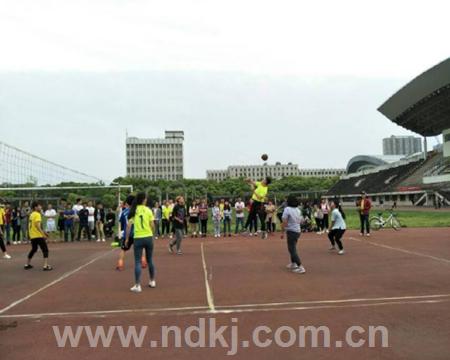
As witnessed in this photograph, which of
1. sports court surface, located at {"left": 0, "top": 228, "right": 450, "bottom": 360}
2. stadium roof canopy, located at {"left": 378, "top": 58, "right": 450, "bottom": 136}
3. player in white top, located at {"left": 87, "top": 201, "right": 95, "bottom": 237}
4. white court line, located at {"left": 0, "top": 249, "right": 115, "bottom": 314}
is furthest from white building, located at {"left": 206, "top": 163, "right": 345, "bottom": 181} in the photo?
sports court surface, located at {"left": 0, "top": 228, "right": 450, "bottom": 360}

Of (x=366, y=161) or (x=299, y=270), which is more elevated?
(x=366, y=161)

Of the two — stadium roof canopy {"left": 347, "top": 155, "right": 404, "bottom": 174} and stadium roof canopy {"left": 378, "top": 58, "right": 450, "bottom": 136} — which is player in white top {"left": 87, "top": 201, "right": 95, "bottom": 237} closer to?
stadium roof canopy {"left": 378, "top": 58, "right": 450, "bottom": 136}

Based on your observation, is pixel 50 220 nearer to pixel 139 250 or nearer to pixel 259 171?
pixel 139 250

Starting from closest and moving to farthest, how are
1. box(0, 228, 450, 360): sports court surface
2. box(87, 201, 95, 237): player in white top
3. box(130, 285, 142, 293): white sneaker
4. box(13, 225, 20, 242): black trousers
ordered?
box(0, 228, 450, 360): sports court surface, box(130, 285, 142, 293): white sneaker, box(13, 225, 20, 242): black trousers, box(87, 201, 95, 237): player in white top

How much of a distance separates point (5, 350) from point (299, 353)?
10.9 ft

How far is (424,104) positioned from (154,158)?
94.5m

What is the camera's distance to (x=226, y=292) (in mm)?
8547

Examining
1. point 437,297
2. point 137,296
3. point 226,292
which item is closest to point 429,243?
point 437,297

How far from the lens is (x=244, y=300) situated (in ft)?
25.7

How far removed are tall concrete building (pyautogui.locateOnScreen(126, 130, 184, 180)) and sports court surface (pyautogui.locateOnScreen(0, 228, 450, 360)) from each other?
5357 inches

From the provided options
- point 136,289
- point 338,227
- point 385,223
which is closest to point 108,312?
point 136,289

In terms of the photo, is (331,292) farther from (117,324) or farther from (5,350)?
(5,350)

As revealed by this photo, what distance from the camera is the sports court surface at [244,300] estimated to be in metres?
5.45

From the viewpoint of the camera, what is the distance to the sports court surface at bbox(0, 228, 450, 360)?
17.9ft
